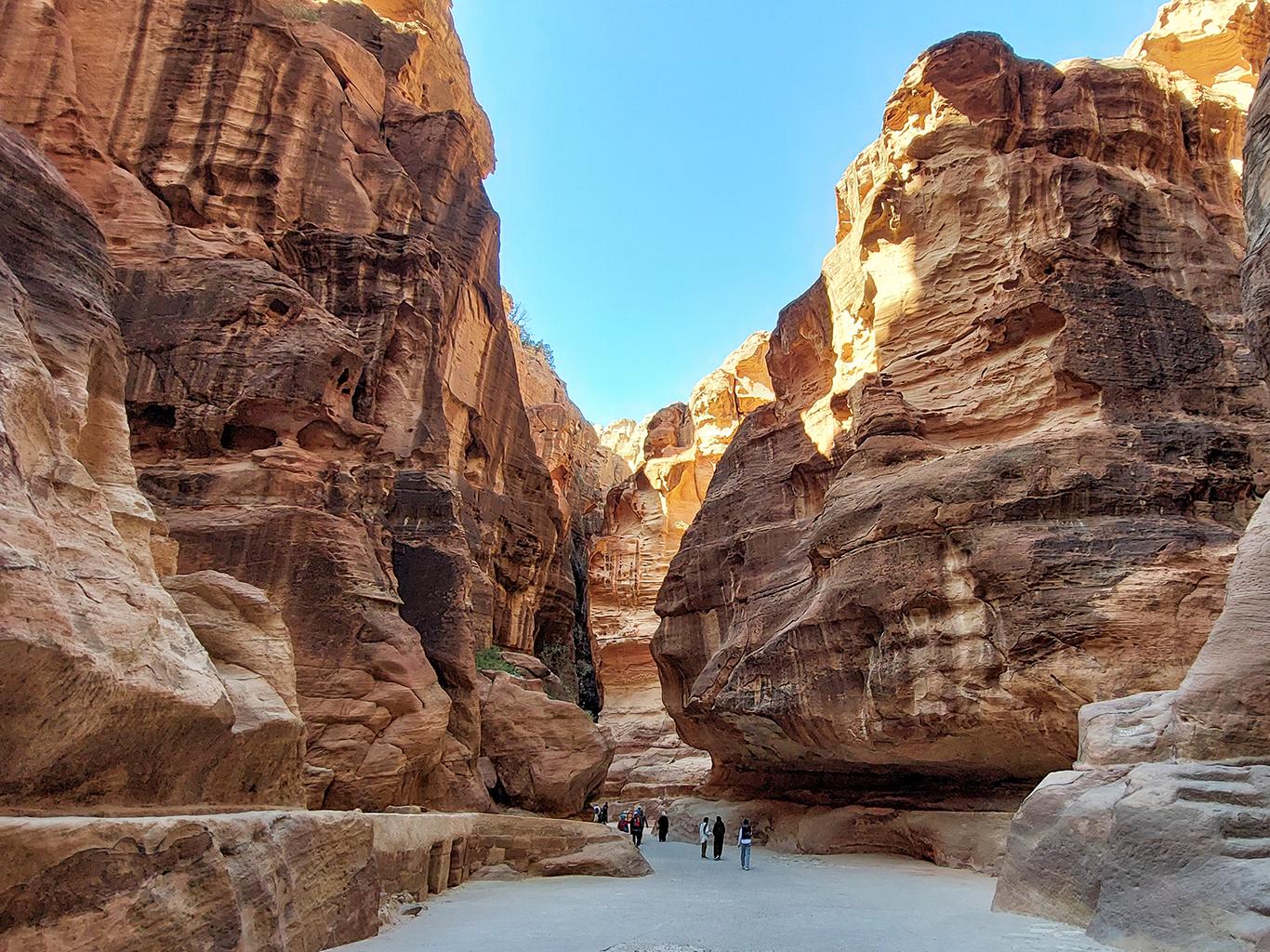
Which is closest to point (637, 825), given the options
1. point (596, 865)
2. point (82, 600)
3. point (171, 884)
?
point (596, 865)

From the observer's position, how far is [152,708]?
6230 millimetres

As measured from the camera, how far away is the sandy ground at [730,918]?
7.21 meters

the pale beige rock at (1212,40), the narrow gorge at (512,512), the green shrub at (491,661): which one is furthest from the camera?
the pale beige rock at (1212,40)

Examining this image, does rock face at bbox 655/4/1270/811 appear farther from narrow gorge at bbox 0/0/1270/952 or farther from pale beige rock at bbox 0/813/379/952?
pale beige rock at bbox 0/813/379/952

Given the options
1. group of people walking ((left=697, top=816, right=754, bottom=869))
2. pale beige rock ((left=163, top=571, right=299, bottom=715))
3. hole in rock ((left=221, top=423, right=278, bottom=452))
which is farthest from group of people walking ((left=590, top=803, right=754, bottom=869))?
hole in rock ((left=221, top=423, right=278, bottom=452))

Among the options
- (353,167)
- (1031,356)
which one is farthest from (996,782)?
(353,167)

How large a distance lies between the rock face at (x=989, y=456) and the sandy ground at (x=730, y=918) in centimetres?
340

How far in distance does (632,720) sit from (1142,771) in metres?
31.4

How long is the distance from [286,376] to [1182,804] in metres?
15.4

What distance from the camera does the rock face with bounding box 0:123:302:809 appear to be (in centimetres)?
520

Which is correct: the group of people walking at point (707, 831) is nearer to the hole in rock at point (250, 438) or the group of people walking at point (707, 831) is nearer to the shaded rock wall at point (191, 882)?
the shaded rock wall at point (191, 882)

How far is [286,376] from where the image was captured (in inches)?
636

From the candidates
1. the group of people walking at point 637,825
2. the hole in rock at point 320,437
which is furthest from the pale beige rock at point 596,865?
the hole in rock at point 320,437

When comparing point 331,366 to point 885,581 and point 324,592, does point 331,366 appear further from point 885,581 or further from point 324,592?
point 885,581
